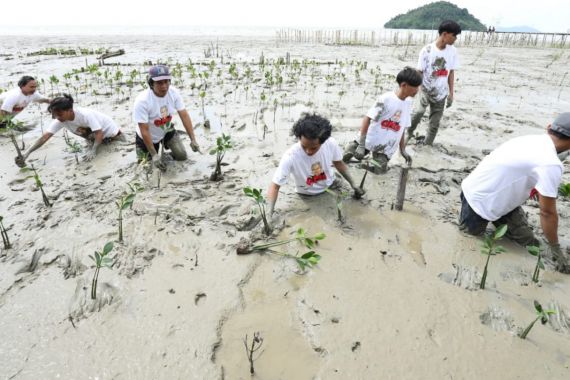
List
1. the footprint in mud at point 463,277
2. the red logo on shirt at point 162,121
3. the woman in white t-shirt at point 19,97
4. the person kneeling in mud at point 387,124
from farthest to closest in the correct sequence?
1. the woman in white t-shirt at point 19,97
2. the red logo on shirt at point 162,121
3. the person kneeling in mud at point 387,124
4. the footprint in mud at point 463,277

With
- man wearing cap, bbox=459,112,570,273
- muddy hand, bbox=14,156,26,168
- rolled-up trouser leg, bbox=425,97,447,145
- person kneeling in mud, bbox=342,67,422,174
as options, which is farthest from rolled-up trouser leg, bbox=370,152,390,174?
muddy hand, bbox=14,156,26,168

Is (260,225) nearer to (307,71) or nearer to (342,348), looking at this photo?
(342,348)

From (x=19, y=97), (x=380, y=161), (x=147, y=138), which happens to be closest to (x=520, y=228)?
(x=380, y=161)

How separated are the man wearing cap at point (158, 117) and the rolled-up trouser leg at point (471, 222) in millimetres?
3066

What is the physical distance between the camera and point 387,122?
396 centimetres

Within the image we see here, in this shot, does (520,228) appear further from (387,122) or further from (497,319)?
(387,122)

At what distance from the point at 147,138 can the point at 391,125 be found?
2865mm

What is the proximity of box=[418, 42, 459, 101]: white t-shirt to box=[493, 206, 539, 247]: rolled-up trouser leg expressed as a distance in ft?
7.44

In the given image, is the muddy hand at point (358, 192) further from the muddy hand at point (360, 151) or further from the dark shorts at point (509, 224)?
the dark shorts at point (509, 224)

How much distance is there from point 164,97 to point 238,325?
122 inches

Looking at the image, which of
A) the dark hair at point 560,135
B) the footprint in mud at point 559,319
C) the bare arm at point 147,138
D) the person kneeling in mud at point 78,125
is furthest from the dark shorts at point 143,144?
the footprint in mud at point 559,319

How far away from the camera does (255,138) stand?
17.7 ft

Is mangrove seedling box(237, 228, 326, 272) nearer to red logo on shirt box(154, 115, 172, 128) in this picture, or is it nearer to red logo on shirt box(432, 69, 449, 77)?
red logo on shirt box(154, 115, 172, 128)

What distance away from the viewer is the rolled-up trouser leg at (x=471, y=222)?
301 centimetres
